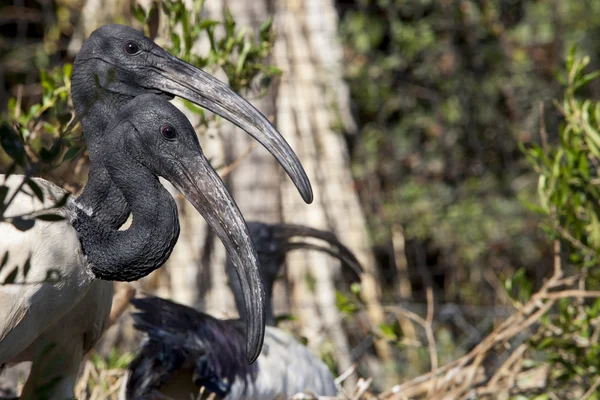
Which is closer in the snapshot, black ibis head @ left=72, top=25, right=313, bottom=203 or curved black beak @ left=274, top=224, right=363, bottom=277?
black ibis head @ left=72, top=25, right=313, bottom=203

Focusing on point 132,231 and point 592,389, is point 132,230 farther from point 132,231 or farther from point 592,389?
point 592,389

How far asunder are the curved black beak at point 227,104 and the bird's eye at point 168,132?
133 mm

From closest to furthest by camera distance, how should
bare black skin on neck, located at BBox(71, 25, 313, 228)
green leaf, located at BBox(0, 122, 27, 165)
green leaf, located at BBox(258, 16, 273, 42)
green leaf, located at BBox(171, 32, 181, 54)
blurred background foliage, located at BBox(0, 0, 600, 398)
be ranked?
green leaf, located at BBox(0, 122, 27, 165) → bare black skin on neck, located at BBox(71, 25, 313, 228) → green leaf, located at BBox(171, 32, 181, 54) → green leaf, located at BBox(258, 16, 273, 42) → blurred background foliage, located at BBox(0, 0, 600, 398)

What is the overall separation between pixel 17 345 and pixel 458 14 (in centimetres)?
459

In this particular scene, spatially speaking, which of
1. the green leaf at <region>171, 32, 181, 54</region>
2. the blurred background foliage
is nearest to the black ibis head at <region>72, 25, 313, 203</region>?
the green leaf at <region>171, 32, 181, 54</region>

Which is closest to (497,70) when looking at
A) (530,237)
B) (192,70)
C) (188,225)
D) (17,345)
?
(530,237)

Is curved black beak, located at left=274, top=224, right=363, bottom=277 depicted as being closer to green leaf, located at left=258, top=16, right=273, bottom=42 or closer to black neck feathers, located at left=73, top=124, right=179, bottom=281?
green leaf, located at left=258, top=16, right=273, bottom=42

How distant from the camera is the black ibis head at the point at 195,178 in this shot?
2086 millimetres

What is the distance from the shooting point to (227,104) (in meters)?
2.17

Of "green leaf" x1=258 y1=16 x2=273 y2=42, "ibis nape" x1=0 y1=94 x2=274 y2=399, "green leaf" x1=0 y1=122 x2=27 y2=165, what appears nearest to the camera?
"green leaf" x1=0 y1=122 x2=27 y2=165

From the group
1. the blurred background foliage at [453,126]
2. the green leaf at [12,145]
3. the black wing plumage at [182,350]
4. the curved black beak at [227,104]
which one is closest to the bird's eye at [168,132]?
the curved black beak at [227,104]

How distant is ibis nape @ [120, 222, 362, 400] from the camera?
291cm

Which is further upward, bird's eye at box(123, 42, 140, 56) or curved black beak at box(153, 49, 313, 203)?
bird's eye at box(123, 42, 140, 56)

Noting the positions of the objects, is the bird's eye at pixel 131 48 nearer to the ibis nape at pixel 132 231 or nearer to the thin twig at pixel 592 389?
the ibis nape at pixel 132 231
